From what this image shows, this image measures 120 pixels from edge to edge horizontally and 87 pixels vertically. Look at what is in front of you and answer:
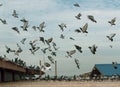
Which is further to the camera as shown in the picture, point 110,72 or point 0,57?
point 110,72

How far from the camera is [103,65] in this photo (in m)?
83.1

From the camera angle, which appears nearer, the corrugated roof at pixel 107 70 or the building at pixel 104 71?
the building at pixel 104 71

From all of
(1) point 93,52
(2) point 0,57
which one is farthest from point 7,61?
(1) point 93,52

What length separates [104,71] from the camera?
79062mm

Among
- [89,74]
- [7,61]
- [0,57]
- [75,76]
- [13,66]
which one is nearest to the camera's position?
[0,57]

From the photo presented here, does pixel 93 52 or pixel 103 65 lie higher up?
pixel 103 65

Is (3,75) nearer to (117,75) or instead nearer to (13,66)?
(13,66)

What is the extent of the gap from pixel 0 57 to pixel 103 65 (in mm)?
38509

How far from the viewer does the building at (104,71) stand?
78.1 metres

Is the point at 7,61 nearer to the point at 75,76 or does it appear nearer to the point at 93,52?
the point at 75,76

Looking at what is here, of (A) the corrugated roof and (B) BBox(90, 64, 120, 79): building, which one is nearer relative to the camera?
(B) BBox(90, 64, 120, 79): building

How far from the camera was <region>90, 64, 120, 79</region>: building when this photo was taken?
78.1 metres

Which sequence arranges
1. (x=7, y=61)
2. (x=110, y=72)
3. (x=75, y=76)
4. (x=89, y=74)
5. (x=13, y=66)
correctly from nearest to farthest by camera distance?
(x=7, y=61), (x=13, y=66), (x=75, y=76), (x=110, y=72), (x=89, y=74)

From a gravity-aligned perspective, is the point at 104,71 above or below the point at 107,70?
below
